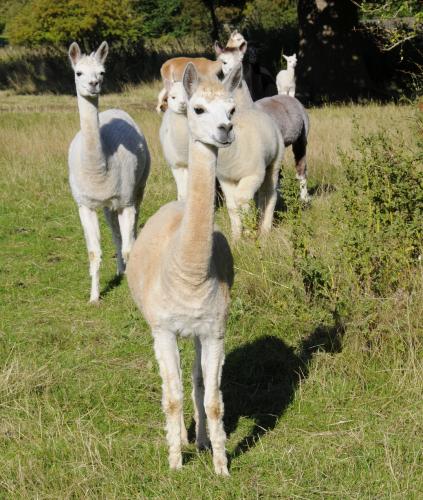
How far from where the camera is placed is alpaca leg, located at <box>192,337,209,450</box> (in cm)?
427

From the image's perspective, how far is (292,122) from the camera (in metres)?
9.30

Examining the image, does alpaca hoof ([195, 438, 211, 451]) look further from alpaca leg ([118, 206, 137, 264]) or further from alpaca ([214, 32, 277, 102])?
alpaca ([214, 32, 277, 102])

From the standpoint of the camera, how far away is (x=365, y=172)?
555 cm

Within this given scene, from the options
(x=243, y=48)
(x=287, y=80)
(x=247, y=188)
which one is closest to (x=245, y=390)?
(x=247, y=188)

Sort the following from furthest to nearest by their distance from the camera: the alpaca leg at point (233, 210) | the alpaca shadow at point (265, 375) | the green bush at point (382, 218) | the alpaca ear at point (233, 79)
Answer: the alpaca leg at point (233, 210) → the green bush at point (382, 218) → the alpaca shadow at point (265, 375) → the alpaca ear at point (233, 79)

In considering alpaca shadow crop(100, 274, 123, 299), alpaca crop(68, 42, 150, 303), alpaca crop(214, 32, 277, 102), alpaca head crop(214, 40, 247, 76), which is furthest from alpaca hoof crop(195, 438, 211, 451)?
alpaca head crop(214, 40, 247, 76)

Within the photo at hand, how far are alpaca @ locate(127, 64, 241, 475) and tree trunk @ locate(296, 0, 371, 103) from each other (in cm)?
1498

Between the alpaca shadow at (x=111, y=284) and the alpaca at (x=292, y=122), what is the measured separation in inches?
93.4

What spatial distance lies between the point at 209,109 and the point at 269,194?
4.68m

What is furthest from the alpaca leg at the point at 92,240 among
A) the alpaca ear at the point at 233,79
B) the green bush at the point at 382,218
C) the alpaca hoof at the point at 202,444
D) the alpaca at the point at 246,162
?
the alpaca ear at the point at 233,79

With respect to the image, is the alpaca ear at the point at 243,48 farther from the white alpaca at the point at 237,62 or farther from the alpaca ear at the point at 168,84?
the alpaca ear at the point at 168,84

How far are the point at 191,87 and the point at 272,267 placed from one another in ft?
9.42

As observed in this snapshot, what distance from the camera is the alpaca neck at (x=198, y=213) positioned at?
3527mm

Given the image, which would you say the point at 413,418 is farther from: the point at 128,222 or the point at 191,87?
the point at 128,222
